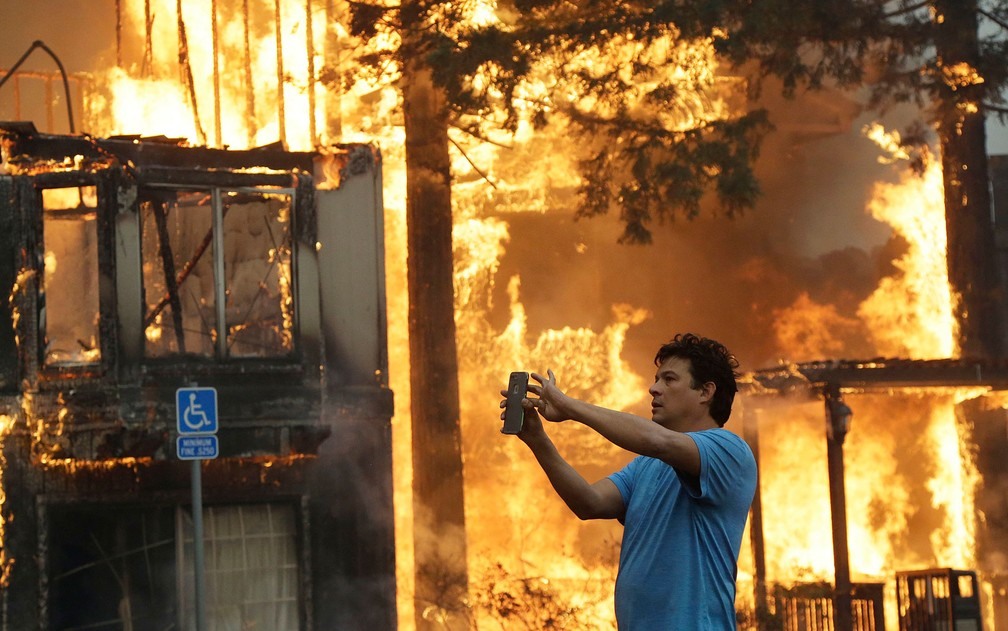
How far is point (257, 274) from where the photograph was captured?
15.4 metres

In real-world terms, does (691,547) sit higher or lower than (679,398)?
lower

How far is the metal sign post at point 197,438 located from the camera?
38.4 ft

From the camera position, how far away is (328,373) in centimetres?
1562

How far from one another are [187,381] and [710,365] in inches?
423

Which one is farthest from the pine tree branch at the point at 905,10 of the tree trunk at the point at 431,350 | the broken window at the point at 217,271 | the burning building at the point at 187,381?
the broken window at the point at 217,271

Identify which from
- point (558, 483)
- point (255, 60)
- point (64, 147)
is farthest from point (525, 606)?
point (558, 483)

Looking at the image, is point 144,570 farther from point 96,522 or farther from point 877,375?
point 877,375

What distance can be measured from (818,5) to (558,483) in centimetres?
1664

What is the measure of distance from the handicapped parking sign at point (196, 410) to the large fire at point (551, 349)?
1160cm

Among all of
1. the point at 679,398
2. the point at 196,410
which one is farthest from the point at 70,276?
the point at 679,398

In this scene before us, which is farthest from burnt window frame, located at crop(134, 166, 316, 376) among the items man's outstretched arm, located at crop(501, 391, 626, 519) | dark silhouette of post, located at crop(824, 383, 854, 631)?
man's outstretched arm, located at crop(501, 391, 626, 519)

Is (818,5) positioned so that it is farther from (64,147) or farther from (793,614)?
(64,147)

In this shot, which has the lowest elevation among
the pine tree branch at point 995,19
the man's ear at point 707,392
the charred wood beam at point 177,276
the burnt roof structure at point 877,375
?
the man's ear at point 707,392

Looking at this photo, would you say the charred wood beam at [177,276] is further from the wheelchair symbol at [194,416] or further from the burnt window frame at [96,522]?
the wheelchair symbol at [194,416]
